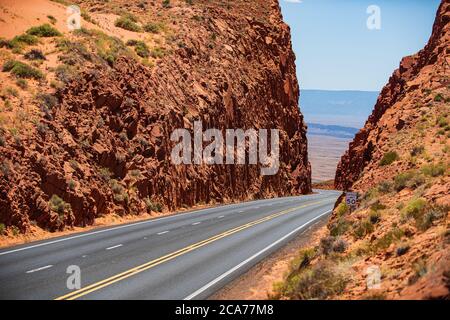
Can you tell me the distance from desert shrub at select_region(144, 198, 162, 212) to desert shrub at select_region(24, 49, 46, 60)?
9.94 metres

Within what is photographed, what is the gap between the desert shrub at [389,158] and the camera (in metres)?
20.8

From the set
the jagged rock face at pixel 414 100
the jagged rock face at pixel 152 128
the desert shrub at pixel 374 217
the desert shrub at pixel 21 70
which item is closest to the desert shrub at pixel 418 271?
the desert shrub at pixel 374 217

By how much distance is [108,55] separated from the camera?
30.7 m

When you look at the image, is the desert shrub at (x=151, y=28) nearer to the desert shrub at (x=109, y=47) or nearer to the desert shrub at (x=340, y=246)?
the desert shrub at (x=109, y=47)

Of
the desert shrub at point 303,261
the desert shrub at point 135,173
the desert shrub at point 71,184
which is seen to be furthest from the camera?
the desert shrub at point 135,173

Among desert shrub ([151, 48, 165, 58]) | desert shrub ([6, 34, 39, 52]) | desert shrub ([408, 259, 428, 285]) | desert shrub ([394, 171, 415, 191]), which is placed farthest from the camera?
desert shrub ([151, 48, 165, 58])

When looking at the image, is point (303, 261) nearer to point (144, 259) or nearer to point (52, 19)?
point (144, 259)

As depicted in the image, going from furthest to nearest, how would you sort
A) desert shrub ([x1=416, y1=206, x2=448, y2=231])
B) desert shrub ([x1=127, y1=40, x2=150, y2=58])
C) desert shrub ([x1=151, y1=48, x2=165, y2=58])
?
desert shrub ([x1=151, y1=48, x2=165, y2=58]), desert shrub ([x1=127, y1=40, x2=150, y2=58]), desert shrub ([x1=416, y1=206, x2=448, y2=231])

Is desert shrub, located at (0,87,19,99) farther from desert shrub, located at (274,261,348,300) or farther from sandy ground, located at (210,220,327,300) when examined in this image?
desert shrub, located at (274,261,348,300)

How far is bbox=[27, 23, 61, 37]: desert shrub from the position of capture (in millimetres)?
30402

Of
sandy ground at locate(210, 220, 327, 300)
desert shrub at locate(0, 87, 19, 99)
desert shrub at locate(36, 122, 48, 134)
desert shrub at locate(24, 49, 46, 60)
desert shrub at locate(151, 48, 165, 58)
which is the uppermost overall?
desert shrub at locate(151, 48, 165, 58)

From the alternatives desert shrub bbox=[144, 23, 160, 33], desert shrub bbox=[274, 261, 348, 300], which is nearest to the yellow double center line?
desert shrub bbox=[274, 261, 348, 300]

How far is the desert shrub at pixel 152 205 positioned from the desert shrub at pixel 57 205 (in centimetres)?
718
